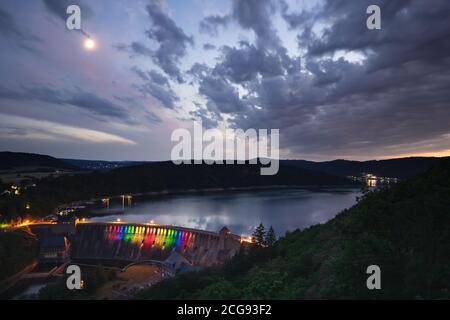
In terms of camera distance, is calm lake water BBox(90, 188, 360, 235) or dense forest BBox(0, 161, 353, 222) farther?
calm lake water BBox(90, 188, 360, 235)

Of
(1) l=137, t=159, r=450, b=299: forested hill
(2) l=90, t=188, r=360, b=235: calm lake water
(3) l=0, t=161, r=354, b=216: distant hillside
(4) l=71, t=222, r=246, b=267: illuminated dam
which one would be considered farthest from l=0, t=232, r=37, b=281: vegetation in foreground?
(1) l=137, t=159, r=450, b=299: forested hill

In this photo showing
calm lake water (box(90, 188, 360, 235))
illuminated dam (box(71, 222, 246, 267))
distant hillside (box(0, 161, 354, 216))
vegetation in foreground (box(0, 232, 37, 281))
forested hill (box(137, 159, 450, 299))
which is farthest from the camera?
calm lake water (box(90, 188, 360, 235))

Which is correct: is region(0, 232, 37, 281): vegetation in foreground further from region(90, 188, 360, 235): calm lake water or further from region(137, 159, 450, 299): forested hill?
region(137, 159, 450, 299): forested hill

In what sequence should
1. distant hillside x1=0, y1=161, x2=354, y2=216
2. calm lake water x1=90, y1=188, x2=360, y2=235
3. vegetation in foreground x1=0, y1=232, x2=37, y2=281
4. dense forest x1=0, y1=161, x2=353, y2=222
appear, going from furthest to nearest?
calm lake water x1=90, y1=188, x2=360, y2=235, distant hillside x1=0, y1=161, x2=354, y2=216, dense forest x1=0, y1=161, x2=353, y2=222, vegetation in foreground x1=0, y1=232, x2=37, y2=281

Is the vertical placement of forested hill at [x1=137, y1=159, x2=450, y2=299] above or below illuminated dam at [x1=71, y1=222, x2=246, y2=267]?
above

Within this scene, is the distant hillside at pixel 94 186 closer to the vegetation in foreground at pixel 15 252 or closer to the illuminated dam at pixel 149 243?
the vegetation in foreground at pixel 15 252

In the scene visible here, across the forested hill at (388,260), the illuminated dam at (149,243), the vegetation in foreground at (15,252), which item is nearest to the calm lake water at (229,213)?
the illuminated dam at (149,243)
